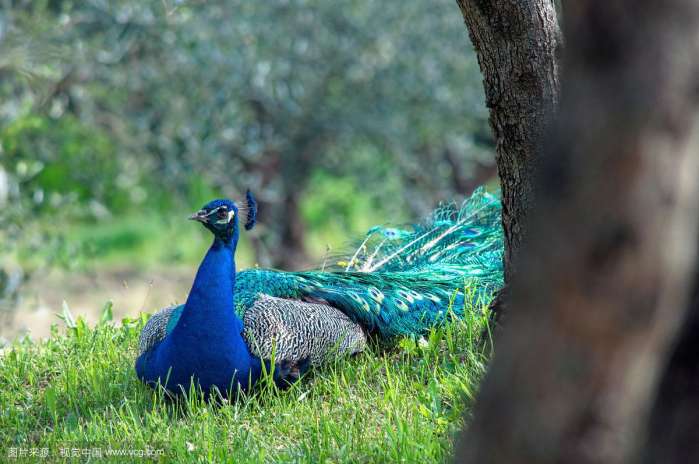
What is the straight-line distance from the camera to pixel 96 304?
34.9 feet

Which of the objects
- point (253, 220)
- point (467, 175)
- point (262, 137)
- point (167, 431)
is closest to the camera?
point (167, 431)

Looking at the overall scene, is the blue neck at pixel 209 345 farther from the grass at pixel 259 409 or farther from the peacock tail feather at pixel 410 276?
the peacock tail feather at pixel 410 276

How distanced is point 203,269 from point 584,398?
246cm

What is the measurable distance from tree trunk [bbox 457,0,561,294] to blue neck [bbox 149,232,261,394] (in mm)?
1155

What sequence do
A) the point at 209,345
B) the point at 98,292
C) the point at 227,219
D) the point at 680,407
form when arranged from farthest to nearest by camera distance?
1. the point at 98,292
2. the point at 227,219
3. the point at 209,345
4. the point at 680,407

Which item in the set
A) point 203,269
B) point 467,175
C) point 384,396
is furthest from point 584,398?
point 467,175

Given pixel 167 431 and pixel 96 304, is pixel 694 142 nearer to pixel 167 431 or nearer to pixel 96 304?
pixel 167 431

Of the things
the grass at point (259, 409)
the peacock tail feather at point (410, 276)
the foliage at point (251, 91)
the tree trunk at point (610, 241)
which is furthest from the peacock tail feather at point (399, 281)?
the tree trunk at point (610, 241)

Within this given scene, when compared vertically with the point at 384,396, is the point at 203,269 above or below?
above

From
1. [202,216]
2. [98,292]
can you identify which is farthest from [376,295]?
[98,292]

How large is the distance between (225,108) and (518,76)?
408 cm

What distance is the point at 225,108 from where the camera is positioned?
6.93 m

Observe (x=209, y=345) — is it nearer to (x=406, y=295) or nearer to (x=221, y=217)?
(x=221, y=217)

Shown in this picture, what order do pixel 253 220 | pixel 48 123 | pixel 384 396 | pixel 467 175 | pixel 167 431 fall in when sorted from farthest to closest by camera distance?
pixel 467 175
pixel 48 123
pixel 253 220
pixel 384 396
pixel 167 431
